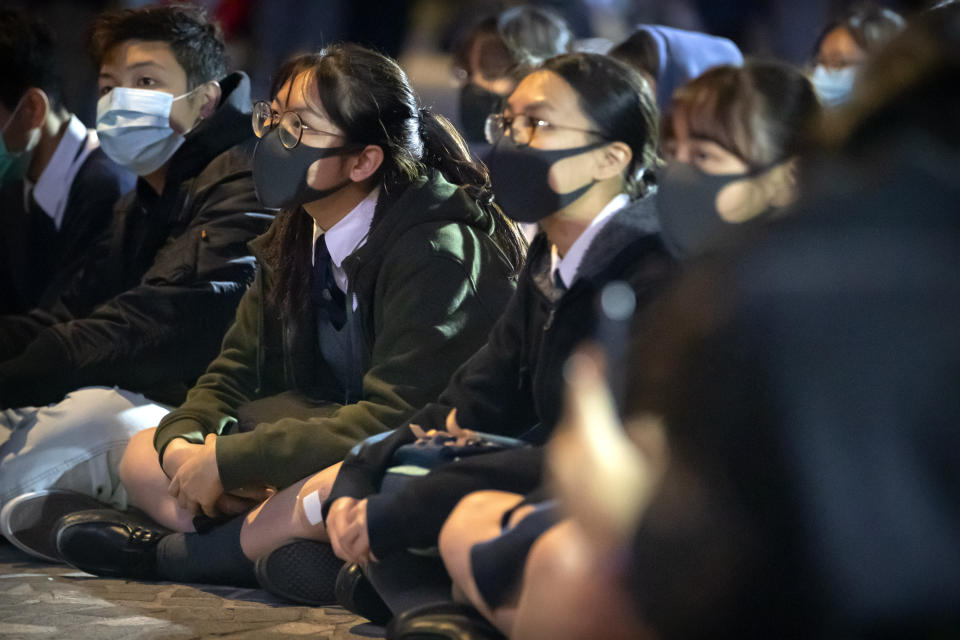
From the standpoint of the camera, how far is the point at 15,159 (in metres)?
4.41

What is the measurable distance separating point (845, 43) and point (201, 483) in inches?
126

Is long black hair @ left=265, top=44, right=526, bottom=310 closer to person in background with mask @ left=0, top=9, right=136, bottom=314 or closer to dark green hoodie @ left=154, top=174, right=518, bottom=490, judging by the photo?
dark green hoodie @ left=154, top=174, right=518, bottom=490

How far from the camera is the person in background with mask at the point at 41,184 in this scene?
429cm

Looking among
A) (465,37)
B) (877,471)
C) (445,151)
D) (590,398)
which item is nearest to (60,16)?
(465,37)

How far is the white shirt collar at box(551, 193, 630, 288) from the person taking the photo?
2518 millimetres

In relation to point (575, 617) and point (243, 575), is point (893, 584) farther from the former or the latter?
point (243, 575)

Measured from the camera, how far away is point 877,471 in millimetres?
1341

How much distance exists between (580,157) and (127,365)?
1.69 meters

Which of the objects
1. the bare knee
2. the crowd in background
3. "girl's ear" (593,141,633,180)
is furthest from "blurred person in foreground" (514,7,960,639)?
the bare knee

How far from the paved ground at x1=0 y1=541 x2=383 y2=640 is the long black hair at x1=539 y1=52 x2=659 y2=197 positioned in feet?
3.56

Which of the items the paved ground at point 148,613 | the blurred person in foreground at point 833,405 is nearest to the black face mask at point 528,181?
the paved ground at point 148,613

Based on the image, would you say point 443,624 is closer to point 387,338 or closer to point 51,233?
point 387,338

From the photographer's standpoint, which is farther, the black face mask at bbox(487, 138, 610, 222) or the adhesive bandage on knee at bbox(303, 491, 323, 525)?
the adhesive bandage on knee at bbox(303, 491, 323, 525)

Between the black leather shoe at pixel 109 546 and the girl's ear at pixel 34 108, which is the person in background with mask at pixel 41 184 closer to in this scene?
the girl's ear at pixel 34 108
